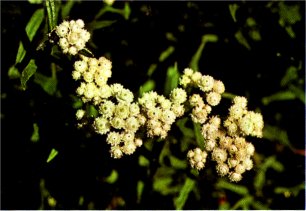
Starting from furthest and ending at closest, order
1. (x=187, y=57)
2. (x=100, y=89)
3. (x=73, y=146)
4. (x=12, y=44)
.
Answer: (x=187, y=57)
(x=12, y=44)
(x=73, y=146)
(x=100, y=89)

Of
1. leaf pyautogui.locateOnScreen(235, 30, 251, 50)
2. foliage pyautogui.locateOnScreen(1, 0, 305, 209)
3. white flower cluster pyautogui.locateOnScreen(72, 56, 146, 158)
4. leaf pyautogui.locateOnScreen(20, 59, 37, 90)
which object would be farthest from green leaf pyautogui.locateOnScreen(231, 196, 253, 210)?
leaf pyautogui.locateOnScreen(20, 59, 37, 90)

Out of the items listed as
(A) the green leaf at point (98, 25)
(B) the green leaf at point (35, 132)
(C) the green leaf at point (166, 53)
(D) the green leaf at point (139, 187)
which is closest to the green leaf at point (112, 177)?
(D) the green leaf at point (139, 187)

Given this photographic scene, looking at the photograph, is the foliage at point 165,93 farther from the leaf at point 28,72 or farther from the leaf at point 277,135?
the leaf at point 28,72

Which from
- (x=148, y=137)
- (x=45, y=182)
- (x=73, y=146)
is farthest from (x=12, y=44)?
(x=148, y=137)

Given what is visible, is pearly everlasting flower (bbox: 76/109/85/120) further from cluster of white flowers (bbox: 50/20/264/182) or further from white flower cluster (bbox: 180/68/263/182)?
white flower cluster (bbox: 180/68/263/182)

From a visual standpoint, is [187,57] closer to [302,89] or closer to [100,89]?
[302,89]

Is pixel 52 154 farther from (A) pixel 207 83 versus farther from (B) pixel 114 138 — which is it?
(A) pixel 207 83
